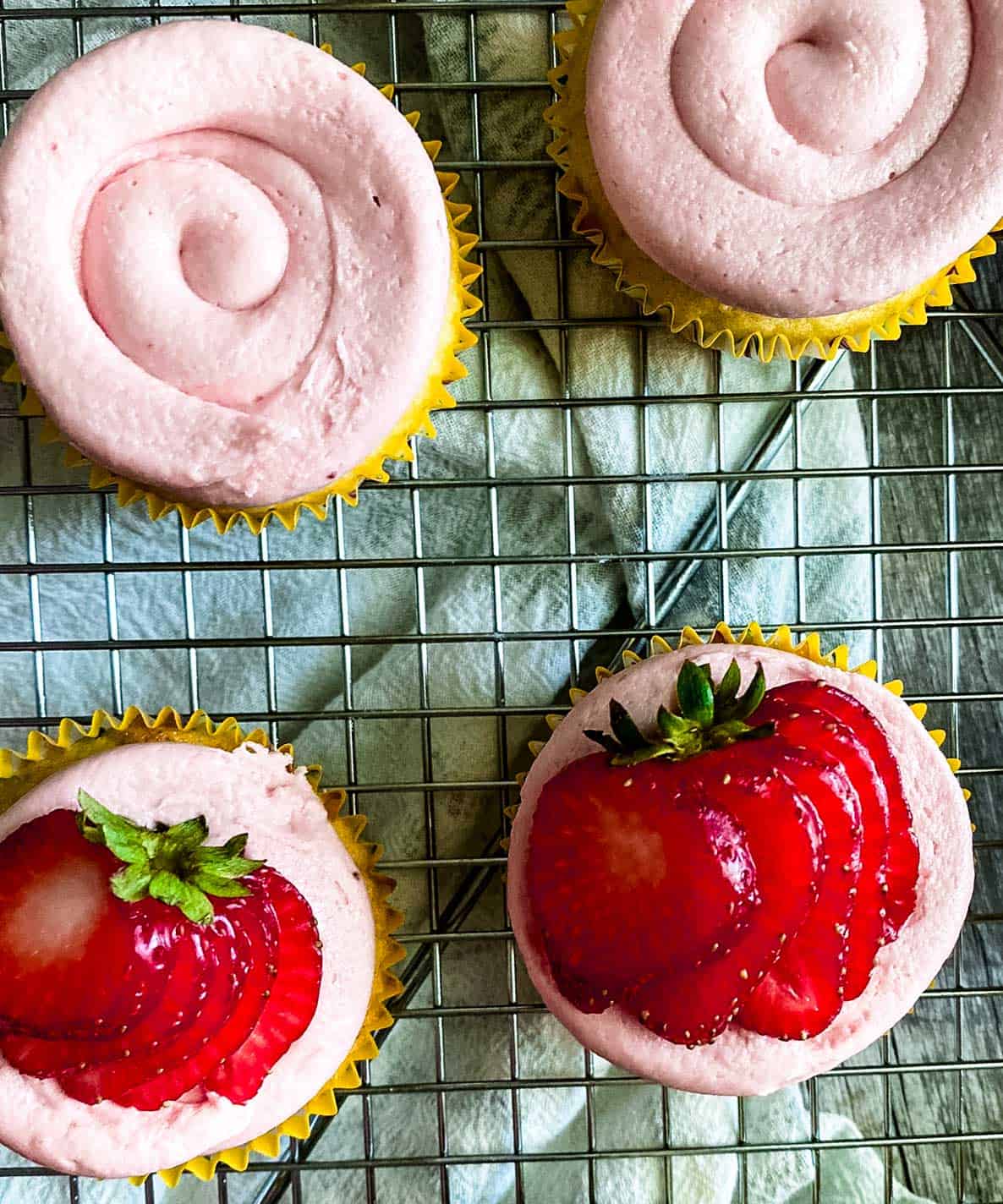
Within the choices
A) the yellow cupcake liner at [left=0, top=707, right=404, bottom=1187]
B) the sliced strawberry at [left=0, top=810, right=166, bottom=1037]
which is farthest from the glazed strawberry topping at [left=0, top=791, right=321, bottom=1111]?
the yellow cupcake liner at [left=0, top=707, right=404, bottom=1187]

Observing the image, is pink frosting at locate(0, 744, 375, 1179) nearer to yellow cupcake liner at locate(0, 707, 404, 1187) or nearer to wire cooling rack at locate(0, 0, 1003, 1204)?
yellow cupcake liner at locate(0, 707, 404, 1187)

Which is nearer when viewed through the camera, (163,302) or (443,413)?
(163,302)

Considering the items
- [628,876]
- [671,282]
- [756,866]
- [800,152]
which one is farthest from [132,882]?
[800,152]

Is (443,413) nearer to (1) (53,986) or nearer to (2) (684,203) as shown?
(2) (684,203)

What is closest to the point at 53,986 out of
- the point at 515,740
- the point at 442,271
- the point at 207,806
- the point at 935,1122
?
the point at 207,806

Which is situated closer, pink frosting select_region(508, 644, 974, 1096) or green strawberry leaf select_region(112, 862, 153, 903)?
green strawberry leaf select_region(112, 862, 153, 903)

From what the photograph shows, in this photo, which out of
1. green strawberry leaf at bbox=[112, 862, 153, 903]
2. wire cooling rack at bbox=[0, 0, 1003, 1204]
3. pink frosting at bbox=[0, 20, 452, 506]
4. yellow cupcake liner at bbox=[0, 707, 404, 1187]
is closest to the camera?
green strawberry leaf at bbox=[112, 862, 153, 903]

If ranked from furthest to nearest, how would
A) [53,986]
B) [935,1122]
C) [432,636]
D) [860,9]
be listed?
1. [935,1122]
2. [432,636]
3. [860,9]
4. [53,986]

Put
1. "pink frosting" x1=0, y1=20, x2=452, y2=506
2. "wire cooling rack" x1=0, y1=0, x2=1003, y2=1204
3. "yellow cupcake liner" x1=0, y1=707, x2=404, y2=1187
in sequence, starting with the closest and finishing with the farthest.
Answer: "pink frosting" x1=0, y1=20, x2=452, y2=506 → "yellow cupcake liner" x1=0, y1=707, x2=404, y2=1187 → "wire cooling rack" x1=0, y1=0, x2=1003, y2=1204

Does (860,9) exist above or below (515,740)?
above
